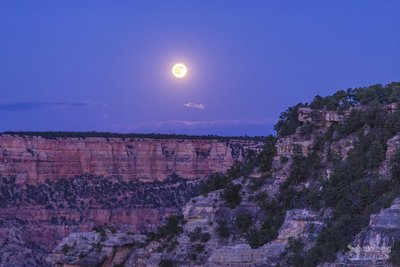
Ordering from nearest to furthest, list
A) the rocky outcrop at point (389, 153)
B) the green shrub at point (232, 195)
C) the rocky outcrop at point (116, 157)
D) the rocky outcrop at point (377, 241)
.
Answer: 1. the rocky outcrop at point (377, 241)
2. the rocky outcrop at point (389, 153)
3. the green shrub at point (232, 195)
4. the rocky outcrop at point (116, 157)

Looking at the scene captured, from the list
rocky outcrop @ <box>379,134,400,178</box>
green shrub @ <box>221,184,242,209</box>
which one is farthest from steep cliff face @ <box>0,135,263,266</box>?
rocky outcrop @ <box>379,134,400,178</box>

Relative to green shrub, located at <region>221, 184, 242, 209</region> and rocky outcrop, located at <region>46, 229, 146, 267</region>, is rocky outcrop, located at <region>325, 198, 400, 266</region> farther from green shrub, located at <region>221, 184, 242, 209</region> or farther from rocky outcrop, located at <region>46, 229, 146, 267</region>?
rocky outcrop, located at <region>46, 229, 146, 267</region>

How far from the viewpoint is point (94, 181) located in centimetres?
9712

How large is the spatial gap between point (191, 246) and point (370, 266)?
17884 mm

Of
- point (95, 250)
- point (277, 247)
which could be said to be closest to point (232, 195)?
point (277, 247)

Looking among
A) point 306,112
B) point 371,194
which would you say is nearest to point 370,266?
point 371,194

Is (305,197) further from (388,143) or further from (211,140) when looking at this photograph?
(211,140)

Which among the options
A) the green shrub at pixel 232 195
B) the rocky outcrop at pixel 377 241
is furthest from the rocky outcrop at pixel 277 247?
the rocky outcrop at pixel 377 241

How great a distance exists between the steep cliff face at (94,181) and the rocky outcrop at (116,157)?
0.09 metres

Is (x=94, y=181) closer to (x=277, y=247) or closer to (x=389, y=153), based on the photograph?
(x=277, y=247)

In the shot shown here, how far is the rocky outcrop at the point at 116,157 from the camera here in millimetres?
95375

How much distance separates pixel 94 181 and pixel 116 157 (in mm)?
3252

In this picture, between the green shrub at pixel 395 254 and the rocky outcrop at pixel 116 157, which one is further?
the rocky outcrop at pixel 116 157

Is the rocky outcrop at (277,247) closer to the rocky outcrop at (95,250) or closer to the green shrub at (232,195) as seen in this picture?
the green shrub at (232,195)
